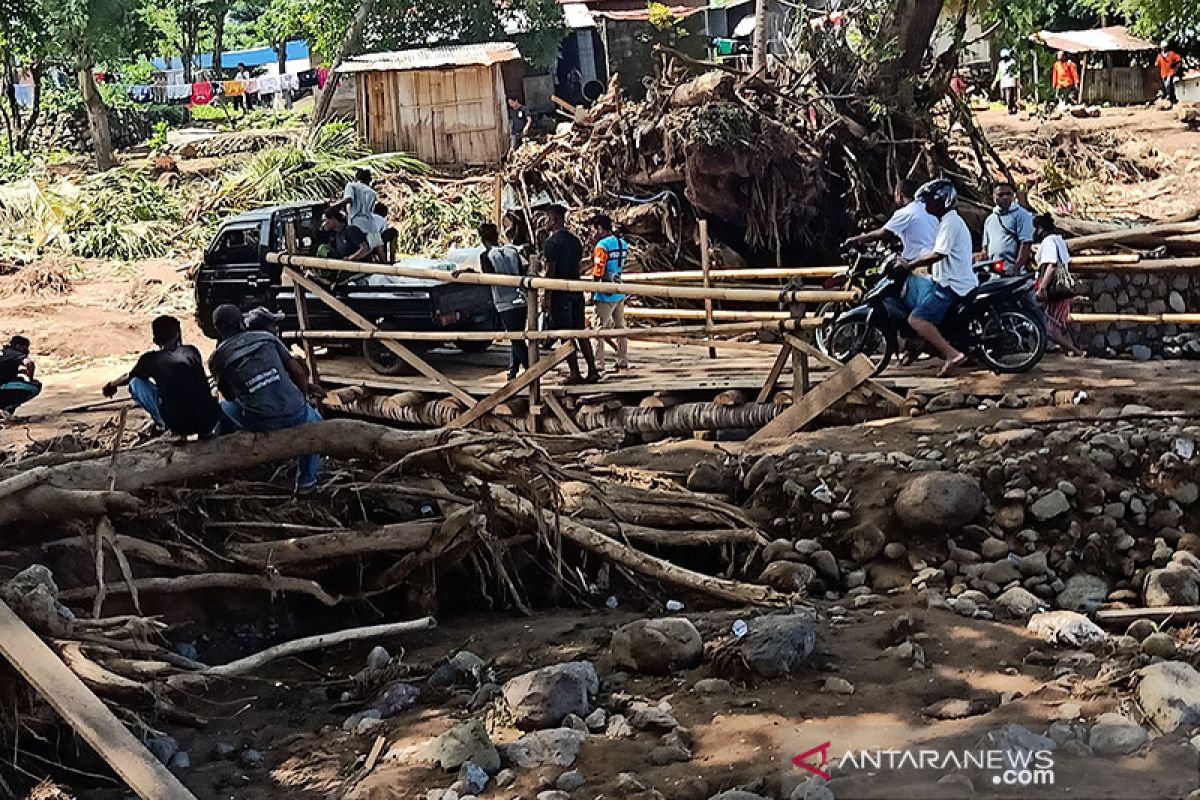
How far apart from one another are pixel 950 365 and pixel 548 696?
5.05 metres

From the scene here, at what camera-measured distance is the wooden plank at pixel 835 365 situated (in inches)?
365

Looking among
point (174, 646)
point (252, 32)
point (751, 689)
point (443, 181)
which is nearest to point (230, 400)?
point (174, 646)

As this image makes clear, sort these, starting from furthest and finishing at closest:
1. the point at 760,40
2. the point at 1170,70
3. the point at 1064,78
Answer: the point at 1064,78
the point at 1170,70
the point at 760,40

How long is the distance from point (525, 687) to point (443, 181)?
1498 centimetres

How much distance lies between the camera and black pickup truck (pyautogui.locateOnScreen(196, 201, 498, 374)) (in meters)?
11.2

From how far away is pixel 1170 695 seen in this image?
520 cm

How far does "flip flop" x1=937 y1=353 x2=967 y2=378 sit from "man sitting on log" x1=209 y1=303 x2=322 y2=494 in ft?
15.2

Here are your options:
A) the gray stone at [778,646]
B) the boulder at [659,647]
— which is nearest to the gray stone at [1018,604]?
the gray stone at [778,646]

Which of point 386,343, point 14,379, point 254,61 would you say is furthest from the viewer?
point 254,61

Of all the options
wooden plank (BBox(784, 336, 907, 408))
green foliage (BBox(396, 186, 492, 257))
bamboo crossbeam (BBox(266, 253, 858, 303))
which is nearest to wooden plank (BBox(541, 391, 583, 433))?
bamboo crossbeam (BBox(266, 253, 858, 303))

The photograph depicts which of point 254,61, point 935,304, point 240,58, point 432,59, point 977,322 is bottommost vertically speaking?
point 977,322

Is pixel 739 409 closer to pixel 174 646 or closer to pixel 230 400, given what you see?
pixel 230 400

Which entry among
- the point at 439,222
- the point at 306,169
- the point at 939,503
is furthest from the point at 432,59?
the point at 939,503

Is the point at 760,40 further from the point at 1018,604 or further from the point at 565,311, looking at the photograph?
the point at 1018,604
